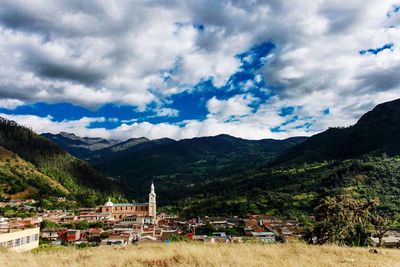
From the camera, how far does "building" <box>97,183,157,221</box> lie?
133 metres

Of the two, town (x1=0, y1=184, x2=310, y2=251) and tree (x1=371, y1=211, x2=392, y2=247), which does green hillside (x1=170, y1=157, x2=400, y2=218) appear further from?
tree (x1=371, y1=211, x2=392, y2=247)

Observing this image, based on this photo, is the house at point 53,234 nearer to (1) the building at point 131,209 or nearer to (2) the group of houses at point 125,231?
(2) the group of houses at point 125,231

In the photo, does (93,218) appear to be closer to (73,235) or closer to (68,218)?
(68,218)

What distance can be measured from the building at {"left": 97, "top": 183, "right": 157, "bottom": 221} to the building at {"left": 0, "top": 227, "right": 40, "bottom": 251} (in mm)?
83788

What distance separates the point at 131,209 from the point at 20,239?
9597 cm

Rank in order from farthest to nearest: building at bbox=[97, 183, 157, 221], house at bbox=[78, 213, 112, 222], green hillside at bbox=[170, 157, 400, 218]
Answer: building at bbox=[97, 183, 157, 221] < green hillside at bbox=[170, 157, 400, 218] < house at bbox=[78, 213, 112, 222]

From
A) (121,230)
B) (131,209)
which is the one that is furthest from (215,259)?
(131,209)

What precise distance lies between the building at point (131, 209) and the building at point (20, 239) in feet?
275

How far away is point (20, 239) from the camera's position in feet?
145

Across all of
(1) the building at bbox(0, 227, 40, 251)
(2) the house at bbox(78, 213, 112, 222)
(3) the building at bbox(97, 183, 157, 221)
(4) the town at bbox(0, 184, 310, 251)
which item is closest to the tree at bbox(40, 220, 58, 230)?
(4) the town at bbox(0, 184, 310, 251)

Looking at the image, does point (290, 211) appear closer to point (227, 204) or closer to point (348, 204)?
point (227, 204)

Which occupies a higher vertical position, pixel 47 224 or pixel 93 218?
pixel 47 224

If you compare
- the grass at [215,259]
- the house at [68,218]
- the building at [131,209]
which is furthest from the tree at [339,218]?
the building at [131,209]

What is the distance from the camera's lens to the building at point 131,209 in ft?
438
